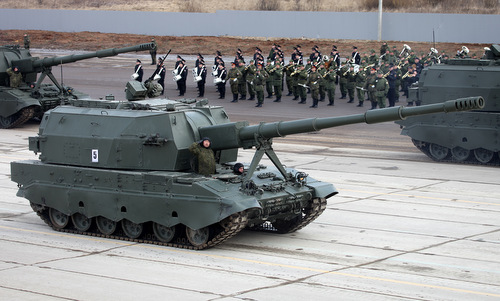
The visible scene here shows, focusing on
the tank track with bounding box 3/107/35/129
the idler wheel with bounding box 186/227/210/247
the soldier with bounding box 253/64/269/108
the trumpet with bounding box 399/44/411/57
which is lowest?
the idler wheel with bounding box 186/227/210/247

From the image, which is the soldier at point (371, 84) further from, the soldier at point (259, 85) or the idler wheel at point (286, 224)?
the idler wheel at point (286, 224)

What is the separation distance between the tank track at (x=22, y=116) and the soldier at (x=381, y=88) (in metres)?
12.5

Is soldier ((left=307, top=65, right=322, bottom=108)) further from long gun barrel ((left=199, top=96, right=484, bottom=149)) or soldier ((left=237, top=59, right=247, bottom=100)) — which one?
long gun barrel ((left=199, top=96, right=484, bottom=149))

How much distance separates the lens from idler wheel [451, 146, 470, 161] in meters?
24.4

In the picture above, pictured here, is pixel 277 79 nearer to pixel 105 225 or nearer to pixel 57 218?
pixel 57 218

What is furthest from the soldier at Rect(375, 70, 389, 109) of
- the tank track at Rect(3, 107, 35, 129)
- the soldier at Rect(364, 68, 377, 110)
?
the tank track at Rect(3, 107, 35, 129)

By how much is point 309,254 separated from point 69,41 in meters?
46.5

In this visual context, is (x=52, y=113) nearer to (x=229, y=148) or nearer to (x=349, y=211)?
(x=229, y=148)

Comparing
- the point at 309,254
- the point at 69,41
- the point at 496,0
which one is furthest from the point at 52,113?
the point at 496,0

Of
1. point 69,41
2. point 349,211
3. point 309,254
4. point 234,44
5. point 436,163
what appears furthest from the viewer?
point 69,41

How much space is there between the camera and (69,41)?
189 ft

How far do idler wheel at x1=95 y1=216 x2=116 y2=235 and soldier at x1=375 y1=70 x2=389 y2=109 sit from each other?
60.8ft

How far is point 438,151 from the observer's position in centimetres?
2484

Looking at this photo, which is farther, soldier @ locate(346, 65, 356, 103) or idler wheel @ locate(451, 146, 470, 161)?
soldier @ locate(346, 65, 356, 103)
